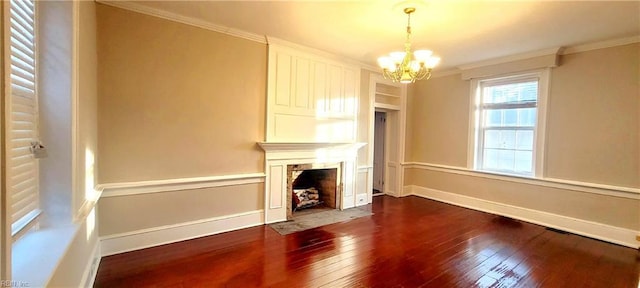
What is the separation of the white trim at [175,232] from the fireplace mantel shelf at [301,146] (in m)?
0.92

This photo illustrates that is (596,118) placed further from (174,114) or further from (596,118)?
(174,114)

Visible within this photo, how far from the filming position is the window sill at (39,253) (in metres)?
1.24

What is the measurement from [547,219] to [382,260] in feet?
10.1

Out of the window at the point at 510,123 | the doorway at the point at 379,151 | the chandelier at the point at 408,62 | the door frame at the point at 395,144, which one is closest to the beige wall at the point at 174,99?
the chandelier at the point at 408,62

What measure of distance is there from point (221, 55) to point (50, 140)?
2146mm

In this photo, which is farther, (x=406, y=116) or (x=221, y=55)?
(x=406, y=116)

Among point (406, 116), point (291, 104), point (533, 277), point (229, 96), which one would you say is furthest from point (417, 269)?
point (406, 116)

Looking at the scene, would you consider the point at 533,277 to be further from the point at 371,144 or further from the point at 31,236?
the point at 31,236

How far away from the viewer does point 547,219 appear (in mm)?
4262

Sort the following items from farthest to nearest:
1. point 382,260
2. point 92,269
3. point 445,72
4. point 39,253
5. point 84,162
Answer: point 445,72
point 382,260
point 92,269
point 84,162
point 39,253

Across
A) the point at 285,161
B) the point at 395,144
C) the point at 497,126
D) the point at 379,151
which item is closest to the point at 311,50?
→ the point at 285,161

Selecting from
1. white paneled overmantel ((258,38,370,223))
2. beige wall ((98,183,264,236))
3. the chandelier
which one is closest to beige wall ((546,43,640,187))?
the chandelier

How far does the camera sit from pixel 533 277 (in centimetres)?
268

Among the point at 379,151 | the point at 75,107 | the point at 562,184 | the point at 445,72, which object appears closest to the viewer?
the point at 75,107
